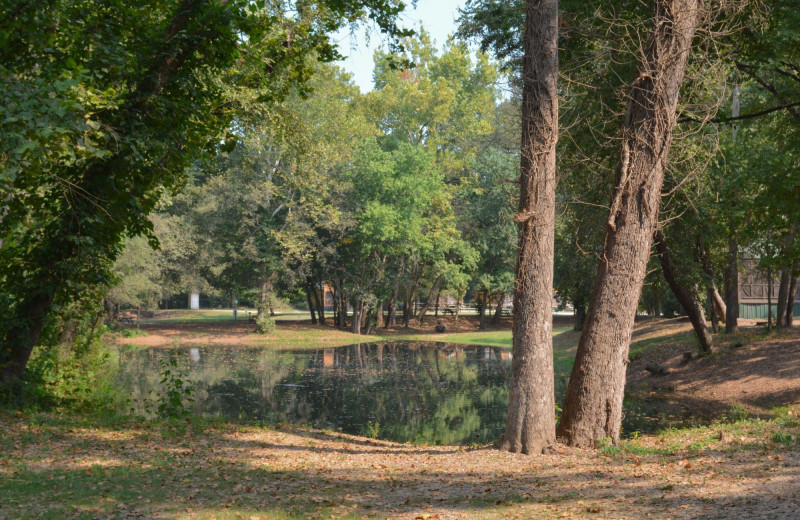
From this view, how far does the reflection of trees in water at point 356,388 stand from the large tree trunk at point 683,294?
5665mm

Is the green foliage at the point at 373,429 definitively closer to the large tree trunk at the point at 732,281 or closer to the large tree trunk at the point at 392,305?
the large tree trunk at the point at 732,281

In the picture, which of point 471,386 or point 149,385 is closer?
point 149,385

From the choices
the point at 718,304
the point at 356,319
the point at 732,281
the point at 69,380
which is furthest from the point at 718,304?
the point at 356,319

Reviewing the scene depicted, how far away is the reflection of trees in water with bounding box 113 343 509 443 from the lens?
16.0 metres

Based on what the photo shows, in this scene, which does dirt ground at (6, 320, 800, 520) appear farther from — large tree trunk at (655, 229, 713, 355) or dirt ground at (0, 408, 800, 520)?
large tree trunk at (655, 229, 713, 355)

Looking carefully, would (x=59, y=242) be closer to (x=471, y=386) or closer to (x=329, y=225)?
(x=471, y=386)

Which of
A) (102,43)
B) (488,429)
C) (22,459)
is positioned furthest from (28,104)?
(488,429)

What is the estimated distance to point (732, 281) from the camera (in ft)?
74.8

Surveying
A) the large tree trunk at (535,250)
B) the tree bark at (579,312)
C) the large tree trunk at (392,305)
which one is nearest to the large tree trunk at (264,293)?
the large tree trunk at (392,305)

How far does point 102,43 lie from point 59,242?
3.75 m

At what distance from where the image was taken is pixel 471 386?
22.8m

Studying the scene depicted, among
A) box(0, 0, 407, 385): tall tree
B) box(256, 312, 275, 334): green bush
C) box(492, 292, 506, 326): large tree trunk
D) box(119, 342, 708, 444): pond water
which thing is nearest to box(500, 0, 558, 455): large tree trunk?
box(119, 342, 708, 444): pond water

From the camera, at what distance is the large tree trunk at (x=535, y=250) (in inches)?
372

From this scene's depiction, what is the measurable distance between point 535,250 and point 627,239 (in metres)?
1.40
